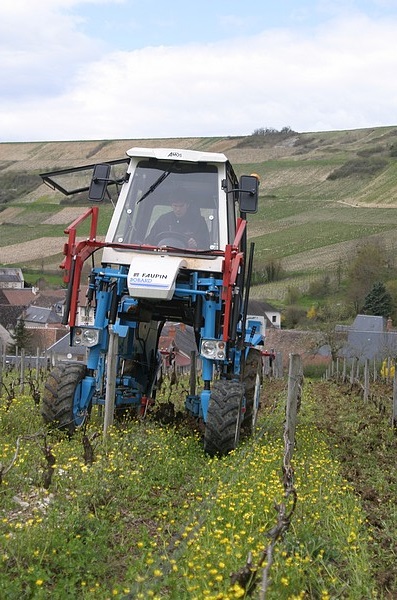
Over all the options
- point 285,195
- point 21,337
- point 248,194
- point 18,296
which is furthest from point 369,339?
point 248,194

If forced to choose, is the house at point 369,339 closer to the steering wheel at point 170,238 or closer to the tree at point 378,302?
the tree at point 378,302

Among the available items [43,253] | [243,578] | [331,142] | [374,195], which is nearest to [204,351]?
[243,578]

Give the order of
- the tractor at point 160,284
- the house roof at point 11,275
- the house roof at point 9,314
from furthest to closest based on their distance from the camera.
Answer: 1. the house roof at point 11,275
2. the house roof at point 9,314
3. the tractor at point 160,284

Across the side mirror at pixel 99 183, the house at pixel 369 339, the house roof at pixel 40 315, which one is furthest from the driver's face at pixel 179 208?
the house roof at pixel 40 315

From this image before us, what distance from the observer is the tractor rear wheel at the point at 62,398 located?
9555 mm

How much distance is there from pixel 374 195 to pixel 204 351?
7519 centimetres

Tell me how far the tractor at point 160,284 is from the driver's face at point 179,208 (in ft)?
0.18

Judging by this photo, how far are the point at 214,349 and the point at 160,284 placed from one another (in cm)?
94

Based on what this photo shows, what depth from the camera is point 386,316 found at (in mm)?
64750

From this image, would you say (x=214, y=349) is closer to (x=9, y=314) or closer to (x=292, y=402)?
(x=292, y=402)

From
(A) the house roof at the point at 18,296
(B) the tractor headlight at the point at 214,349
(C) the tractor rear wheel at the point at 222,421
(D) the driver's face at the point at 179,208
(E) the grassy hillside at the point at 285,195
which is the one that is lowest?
(C) the tractor rear wheel at the point at 222,421

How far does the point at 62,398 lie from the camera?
959cm

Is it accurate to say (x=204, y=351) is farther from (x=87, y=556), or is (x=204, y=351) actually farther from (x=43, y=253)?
(x=43, y=253)

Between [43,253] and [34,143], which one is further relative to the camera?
[34,143]
